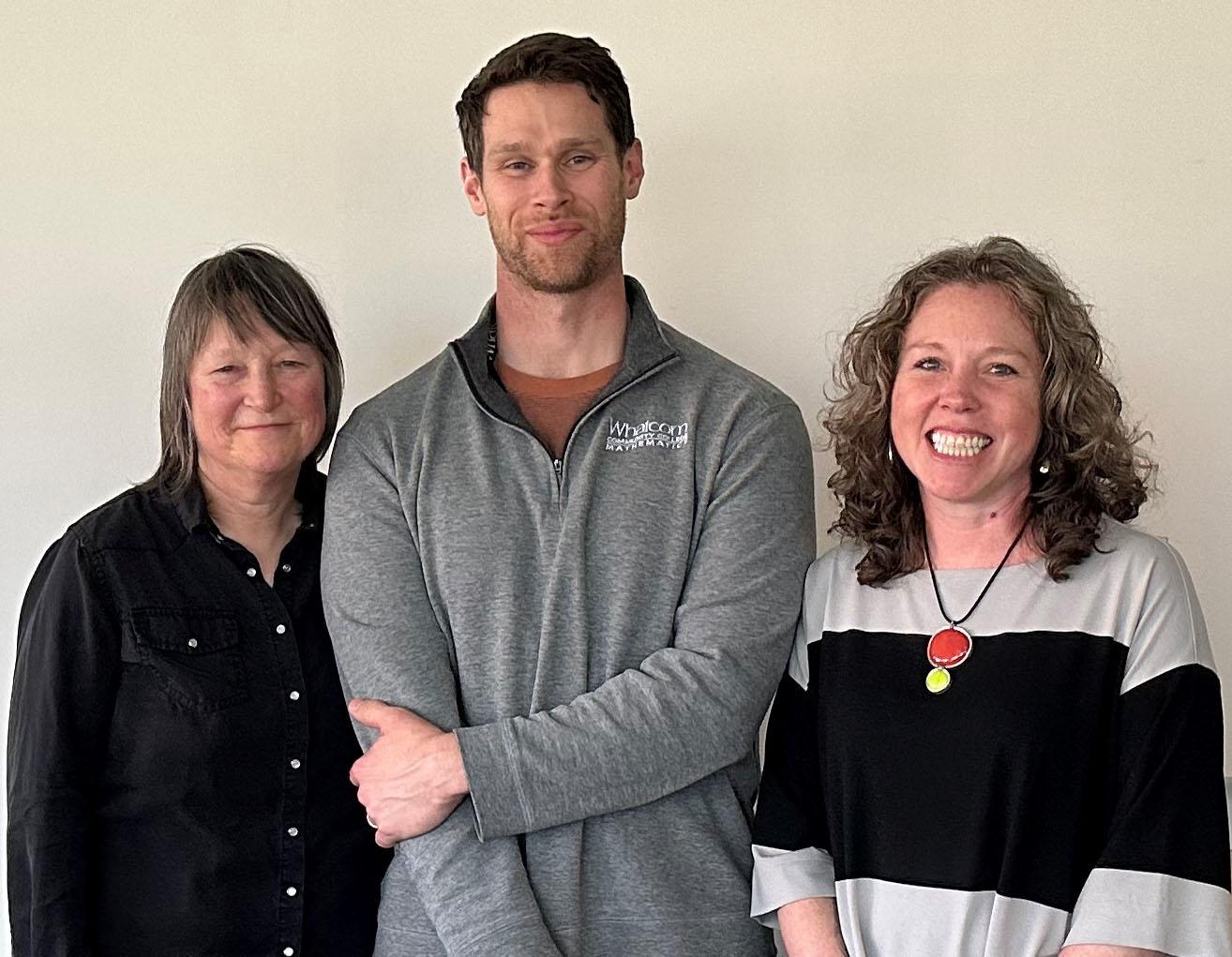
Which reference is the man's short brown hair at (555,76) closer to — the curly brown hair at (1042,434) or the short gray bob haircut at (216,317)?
the short gray bob haircut at (216,317)

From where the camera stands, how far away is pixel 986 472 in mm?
1825

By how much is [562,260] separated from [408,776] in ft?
2.49

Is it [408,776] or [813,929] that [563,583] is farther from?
[813,929]

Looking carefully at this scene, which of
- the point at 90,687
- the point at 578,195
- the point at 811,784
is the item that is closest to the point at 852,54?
the point at 578,195

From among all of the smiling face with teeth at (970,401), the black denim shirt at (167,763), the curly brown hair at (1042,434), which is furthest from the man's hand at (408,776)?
the smiling face with teeth at (970,401)

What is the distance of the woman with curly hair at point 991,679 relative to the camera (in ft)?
5.52

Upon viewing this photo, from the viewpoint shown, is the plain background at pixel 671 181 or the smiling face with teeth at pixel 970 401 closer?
the smiling face with teeth at pixel 970 401

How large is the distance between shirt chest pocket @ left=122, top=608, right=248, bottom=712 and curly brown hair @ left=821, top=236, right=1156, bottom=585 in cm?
87

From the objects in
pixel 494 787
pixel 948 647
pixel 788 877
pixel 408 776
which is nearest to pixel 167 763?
pixel 408 776

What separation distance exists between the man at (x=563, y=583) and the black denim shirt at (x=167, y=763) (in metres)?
0.13

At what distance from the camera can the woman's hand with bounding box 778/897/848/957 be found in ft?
6.03

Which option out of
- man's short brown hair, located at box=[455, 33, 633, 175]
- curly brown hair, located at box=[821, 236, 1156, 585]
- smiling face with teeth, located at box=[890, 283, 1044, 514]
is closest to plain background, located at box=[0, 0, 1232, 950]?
man's short brown hair, located at box=[455, 33, 633, 175]

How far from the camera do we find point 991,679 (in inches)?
69.4

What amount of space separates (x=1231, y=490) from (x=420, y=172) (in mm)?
1486
